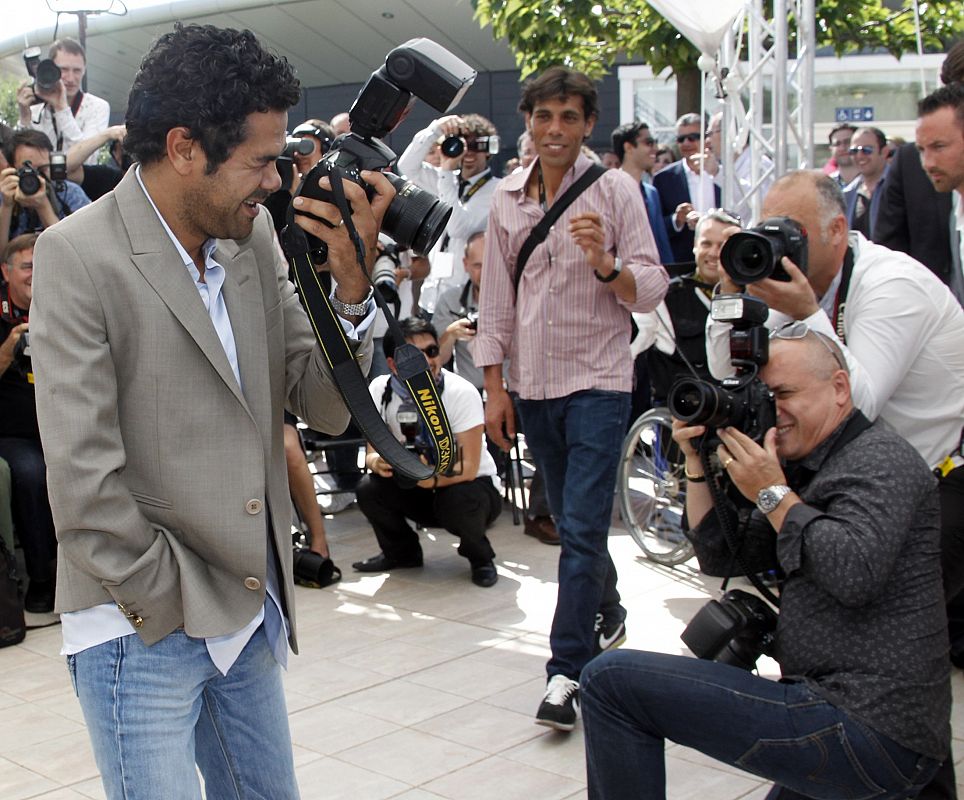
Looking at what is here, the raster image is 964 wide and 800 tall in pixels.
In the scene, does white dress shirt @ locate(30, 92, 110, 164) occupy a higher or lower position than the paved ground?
higher

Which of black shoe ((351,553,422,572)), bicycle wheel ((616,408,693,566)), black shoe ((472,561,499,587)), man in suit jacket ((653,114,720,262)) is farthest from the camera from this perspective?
man in suit jacket ((653,114,720,262))

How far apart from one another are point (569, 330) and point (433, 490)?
228cm

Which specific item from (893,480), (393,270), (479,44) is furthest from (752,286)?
(479,44)

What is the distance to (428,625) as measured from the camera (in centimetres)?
546

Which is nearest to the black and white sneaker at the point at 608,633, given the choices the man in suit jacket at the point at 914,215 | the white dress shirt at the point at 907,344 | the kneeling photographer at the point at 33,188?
the white dress shirt at the point at 907,344

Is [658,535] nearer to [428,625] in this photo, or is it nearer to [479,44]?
[428,625]

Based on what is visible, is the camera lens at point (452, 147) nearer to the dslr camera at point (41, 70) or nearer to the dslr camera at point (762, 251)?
the dslr camera at point (41, 70)

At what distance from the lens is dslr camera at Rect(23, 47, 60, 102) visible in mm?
7723

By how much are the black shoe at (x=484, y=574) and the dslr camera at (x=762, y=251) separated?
10.6 feet

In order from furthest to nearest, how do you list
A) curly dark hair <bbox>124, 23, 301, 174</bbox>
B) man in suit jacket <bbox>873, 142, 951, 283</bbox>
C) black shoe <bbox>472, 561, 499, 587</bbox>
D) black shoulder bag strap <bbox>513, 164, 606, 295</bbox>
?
1. black shoe <bbox>472, 561, 499, 587</bbox>
2. man in suit jacket <bbox>873, 142, 951, 283</bbox>
3. black shoulder bag strap <bbox>513, 164, 606, 295</bbox>
4. curly dark hair <bbox>124, 23, 301, 174</bbox>

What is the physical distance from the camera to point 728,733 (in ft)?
8.61

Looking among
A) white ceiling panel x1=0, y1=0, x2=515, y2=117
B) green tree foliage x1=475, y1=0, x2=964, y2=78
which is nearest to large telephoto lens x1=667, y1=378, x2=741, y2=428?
green tree foliage x1=475, y1=0, x2=964, y2=78

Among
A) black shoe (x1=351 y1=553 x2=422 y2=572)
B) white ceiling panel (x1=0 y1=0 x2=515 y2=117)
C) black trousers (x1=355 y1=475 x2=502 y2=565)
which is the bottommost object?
black shoe (x1=351 y1=553 x2=422 y2=572)

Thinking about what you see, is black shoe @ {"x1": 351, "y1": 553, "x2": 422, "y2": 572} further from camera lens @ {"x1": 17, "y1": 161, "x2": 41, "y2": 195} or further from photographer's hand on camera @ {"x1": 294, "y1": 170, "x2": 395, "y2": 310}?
photographer's hand on camera @ {"x1": 294, "y1": 170, "x2": 395, "y2": 310}
